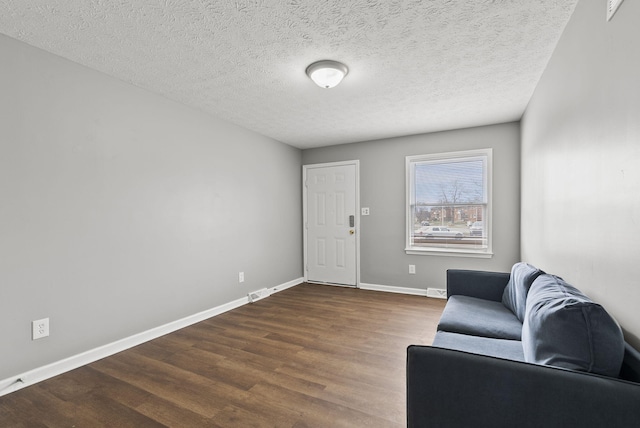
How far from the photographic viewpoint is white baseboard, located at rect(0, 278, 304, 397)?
207 cm

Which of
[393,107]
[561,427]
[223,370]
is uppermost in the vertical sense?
[393,107]

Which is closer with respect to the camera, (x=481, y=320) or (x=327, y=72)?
(x=481, y=320)

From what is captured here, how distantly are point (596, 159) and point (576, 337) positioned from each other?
0.86 meters

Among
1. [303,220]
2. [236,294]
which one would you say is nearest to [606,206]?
[236,294]

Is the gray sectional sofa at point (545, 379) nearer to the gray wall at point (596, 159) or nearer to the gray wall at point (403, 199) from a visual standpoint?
the gray wall at point (596, 159)

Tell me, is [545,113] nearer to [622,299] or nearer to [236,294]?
[622,299]

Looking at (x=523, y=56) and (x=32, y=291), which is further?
(x=523, y=56)

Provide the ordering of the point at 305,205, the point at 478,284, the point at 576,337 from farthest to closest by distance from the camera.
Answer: the point at 305,205 < the point at 478,284 < the point at 576,337

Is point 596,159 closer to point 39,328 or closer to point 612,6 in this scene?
point 612,6

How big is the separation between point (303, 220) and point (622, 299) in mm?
4475

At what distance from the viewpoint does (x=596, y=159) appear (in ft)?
4.80

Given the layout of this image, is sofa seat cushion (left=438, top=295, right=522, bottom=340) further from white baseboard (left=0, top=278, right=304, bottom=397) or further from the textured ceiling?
white baseboard (left=0, top=278, right=304, bottom=397)

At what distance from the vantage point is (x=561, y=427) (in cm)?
105

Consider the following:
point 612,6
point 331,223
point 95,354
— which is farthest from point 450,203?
point 95,354
